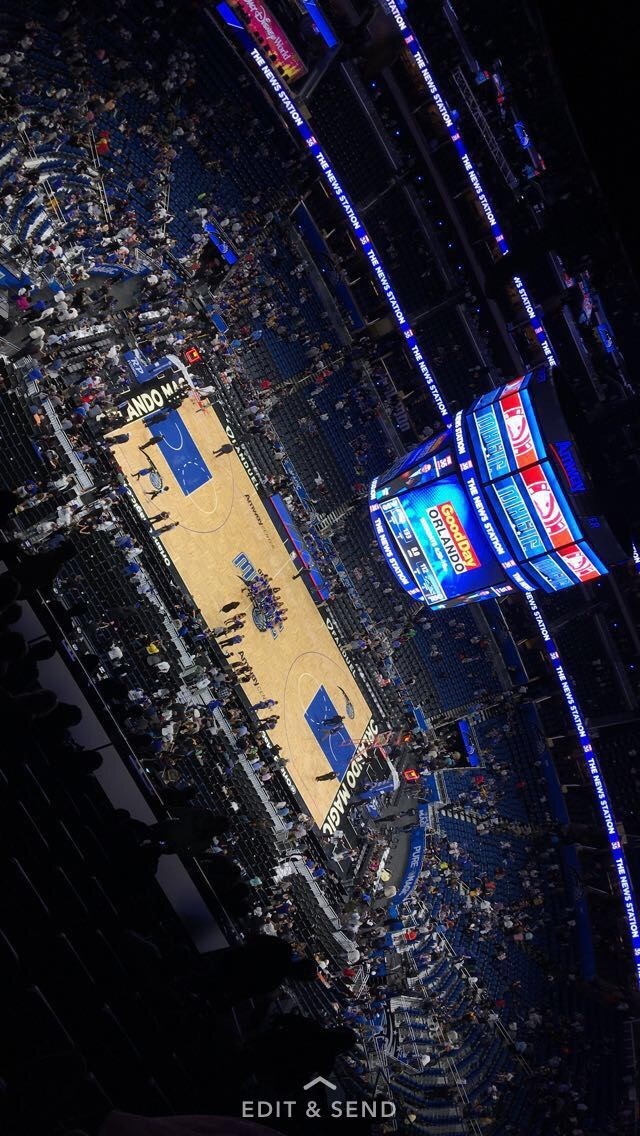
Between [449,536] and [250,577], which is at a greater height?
[250,577]

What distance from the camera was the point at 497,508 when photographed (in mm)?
18484

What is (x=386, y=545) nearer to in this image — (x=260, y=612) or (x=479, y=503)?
(x=479, y=503)

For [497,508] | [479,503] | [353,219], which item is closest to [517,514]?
[497,508]

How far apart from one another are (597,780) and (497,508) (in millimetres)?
10429

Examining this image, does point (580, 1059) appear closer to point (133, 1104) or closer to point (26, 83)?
point (133, 1104)

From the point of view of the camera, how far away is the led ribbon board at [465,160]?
20.9 m

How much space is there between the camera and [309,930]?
18.7 meters

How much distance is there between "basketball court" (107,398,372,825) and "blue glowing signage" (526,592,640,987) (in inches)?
234

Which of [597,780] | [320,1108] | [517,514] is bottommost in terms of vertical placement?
[597,780]

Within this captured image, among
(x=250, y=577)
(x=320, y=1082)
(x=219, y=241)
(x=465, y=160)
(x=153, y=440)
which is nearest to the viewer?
(x=320, y=1082)

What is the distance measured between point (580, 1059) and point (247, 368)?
66.9ft

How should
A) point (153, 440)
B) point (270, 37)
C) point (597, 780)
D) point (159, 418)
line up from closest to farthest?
point (153, 440)
point (159, 418)
point (270, 37)
point (597, 780)

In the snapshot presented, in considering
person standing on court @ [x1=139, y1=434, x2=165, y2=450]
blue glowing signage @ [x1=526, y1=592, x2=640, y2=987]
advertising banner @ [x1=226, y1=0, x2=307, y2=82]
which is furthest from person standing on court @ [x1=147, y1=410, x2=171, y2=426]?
blue glowing signage @ [x1=526, y1=592, x2=640, y2=987]

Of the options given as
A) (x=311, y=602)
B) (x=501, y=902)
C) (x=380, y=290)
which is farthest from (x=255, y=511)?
(x=501, y=902)
